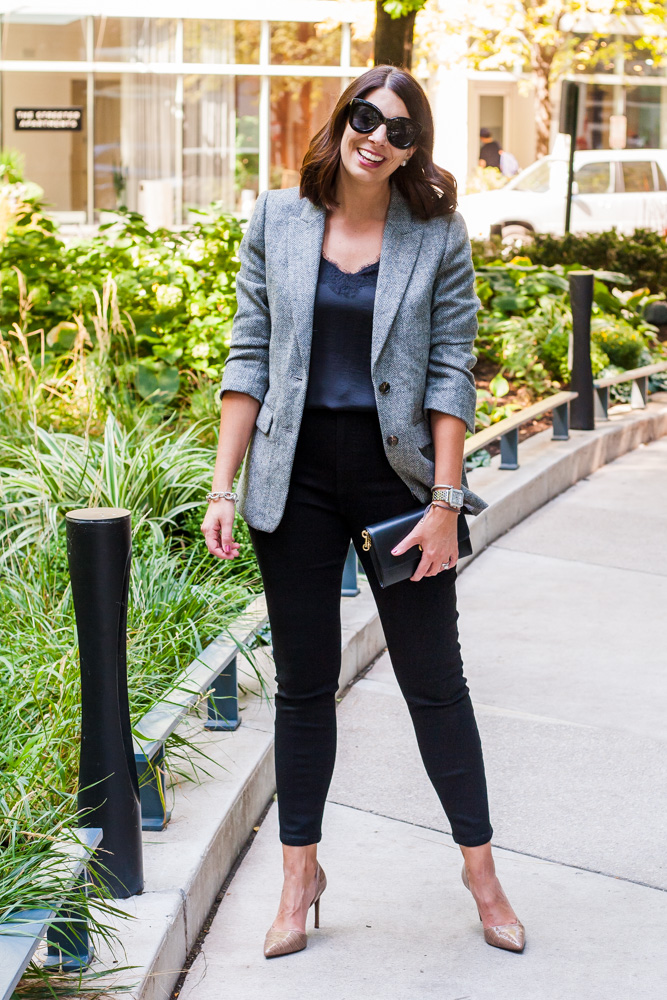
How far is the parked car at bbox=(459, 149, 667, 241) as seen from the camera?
20.9 meters

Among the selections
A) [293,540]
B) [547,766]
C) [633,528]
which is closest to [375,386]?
[293,540]

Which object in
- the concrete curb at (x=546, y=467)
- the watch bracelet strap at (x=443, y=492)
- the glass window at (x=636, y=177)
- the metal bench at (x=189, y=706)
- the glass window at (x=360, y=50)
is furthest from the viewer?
the glass window at (x=360, y=50)

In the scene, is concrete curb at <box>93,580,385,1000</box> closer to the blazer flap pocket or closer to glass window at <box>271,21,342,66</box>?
the blazer flap pocket

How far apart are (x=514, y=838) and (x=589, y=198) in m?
19.4

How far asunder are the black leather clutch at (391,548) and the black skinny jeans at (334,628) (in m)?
0.05

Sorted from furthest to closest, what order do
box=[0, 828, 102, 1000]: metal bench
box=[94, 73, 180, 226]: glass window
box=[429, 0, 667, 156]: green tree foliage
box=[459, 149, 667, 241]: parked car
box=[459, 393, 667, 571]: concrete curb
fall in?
box=[94, 73, 180, 226]: glass window < box=[429, 0, 667, 156]: green tree foliage < box=[459, 149, 667, 241]: parked car < box=[459, 393, 667, 571]: concrete curb < box=[0, 828, 102, 1000]: metal bench

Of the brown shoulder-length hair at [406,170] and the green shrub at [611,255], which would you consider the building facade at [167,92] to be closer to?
the green shrub at [611,255]

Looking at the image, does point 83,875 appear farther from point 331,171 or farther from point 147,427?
point 147,427

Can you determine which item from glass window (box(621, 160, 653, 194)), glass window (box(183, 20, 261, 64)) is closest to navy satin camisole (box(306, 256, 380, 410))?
glass window (box(621, 160, 653, 194))

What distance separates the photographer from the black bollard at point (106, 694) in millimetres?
2455

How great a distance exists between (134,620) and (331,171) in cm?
162

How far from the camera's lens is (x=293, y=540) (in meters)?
2.57

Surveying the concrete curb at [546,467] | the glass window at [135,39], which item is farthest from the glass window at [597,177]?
the concrete curb at [546,467]

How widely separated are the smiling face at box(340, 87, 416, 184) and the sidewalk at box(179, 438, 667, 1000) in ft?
5.52
